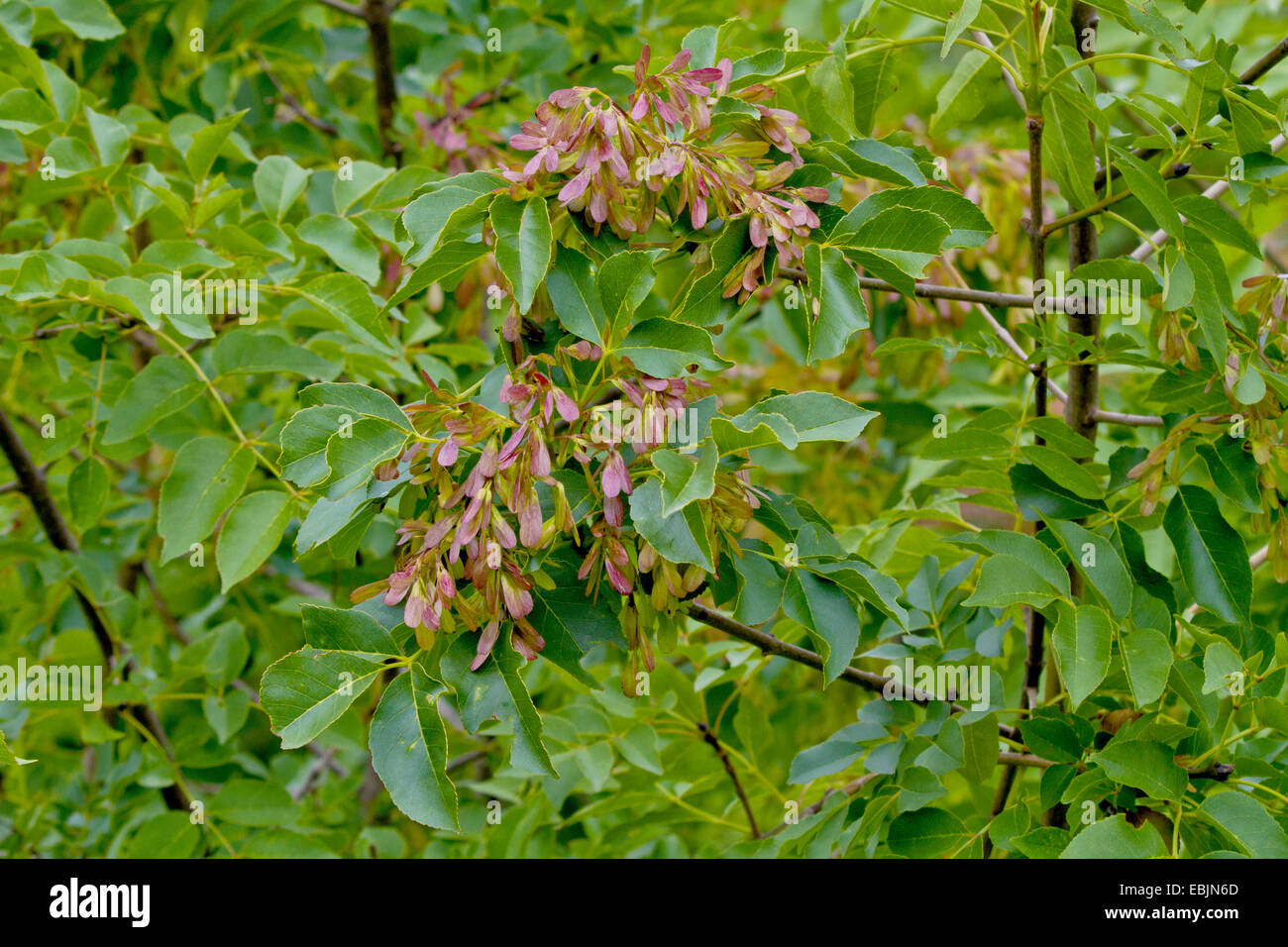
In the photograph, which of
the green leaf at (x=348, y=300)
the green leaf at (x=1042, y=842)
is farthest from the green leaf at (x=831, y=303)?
the green leaf at (x=348, y=300)

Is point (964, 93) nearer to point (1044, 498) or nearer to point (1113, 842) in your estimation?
point (1044, 498)

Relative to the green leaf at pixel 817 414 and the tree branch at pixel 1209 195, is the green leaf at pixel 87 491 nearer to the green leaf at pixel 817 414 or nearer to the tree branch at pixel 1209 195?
the green leaf at pixel 817 414

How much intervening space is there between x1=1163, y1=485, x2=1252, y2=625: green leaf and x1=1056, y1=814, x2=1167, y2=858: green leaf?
25 cm

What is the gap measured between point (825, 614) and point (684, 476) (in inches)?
8.6

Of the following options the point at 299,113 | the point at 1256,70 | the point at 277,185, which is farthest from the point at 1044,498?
the point at 299,113

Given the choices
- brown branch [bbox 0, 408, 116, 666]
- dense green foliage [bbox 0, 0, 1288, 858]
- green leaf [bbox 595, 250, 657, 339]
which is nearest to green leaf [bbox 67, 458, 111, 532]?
dense green foliage [bbox 0, 0, 1288, 858]

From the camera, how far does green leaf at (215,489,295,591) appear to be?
1.23 m

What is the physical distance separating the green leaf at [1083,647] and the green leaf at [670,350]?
38 cm

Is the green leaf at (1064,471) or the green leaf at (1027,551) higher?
the green leaf at (1064,471)

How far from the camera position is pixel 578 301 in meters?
0.92

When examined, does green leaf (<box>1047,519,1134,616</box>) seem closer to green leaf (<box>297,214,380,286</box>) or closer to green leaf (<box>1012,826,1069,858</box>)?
green leaf (<box>1012,826,1069,858</box>)

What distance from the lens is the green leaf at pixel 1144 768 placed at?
94 centimetres
